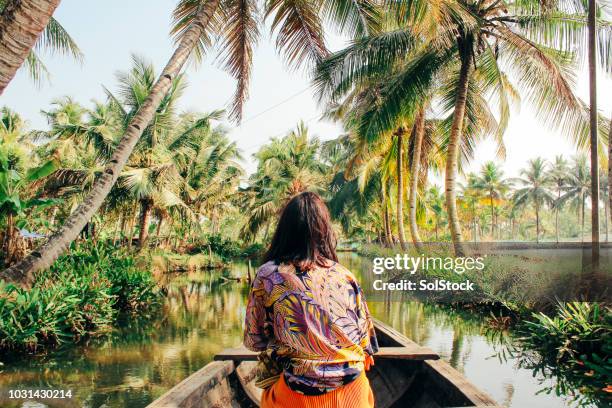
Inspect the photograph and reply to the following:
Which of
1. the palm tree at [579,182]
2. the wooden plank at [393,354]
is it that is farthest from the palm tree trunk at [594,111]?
the palm tree at [579,182]

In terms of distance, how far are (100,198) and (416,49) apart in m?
7.44

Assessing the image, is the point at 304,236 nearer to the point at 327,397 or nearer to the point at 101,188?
the point at 327,397

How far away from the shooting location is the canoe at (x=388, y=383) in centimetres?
313

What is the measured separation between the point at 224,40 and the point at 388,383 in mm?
7482

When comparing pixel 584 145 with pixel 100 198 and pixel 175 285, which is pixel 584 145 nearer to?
pixel 100 198

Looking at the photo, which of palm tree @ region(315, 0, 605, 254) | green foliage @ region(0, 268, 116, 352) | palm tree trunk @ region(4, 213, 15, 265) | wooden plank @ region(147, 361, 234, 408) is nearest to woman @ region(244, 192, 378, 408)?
wooden plank @ region(147, 361, 234, 408)

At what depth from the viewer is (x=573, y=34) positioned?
30.9 ft

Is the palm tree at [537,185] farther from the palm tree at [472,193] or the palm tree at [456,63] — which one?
the palm tree at [456,63]

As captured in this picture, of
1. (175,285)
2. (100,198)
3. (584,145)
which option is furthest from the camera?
(175,285)

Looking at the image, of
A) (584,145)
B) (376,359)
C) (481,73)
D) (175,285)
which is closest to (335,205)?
(175,285)

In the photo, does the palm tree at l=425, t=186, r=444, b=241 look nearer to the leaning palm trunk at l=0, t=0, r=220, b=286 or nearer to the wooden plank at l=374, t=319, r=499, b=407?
the leaning palm trunk at l=0, t=0, r=220, b=286

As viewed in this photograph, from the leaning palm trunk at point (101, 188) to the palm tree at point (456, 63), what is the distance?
384 centimetres

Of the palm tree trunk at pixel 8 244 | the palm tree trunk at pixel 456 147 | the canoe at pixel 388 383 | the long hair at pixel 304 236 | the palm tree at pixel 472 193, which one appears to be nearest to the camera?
Answer: the long hair at pixel 304 236

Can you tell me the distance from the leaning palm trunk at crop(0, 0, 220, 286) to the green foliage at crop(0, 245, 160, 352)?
416mm
